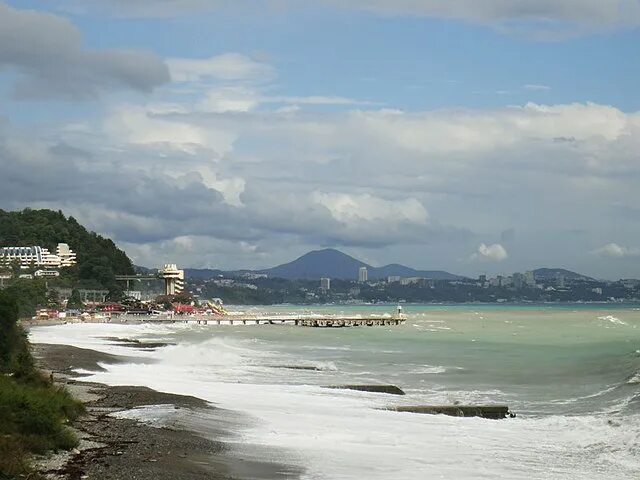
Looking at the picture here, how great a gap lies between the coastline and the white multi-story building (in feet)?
511

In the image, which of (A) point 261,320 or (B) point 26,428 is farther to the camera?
(A) point 261,320

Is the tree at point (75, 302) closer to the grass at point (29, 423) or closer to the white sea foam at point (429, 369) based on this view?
the white sea foam at point (429, 369)

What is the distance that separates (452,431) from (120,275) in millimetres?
178765

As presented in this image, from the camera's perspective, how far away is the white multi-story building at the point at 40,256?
181475mm

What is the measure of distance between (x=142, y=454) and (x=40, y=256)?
17923cm

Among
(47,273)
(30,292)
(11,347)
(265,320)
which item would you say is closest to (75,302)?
(30,292)

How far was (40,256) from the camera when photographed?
623 feet

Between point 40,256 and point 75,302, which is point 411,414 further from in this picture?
point 40,256

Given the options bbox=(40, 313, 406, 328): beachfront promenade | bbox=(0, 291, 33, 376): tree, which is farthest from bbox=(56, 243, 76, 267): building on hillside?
bbox=(0, 291, 33, 376): tree

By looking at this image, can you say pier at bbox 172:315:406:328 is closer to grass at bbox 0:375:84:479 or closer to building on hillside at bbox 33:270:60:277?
building on hillside at bbox 33:270:60:277

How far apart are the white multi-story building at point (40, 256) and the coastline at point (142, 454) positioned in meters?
156

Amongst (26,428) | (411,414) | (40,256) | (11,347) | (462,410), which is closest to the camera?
(26,428)

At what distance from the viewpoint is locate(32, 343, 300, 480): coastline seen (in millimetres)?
15937

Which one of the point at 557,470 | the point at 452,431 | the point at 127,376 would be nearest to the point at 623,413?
the point at 452,431
